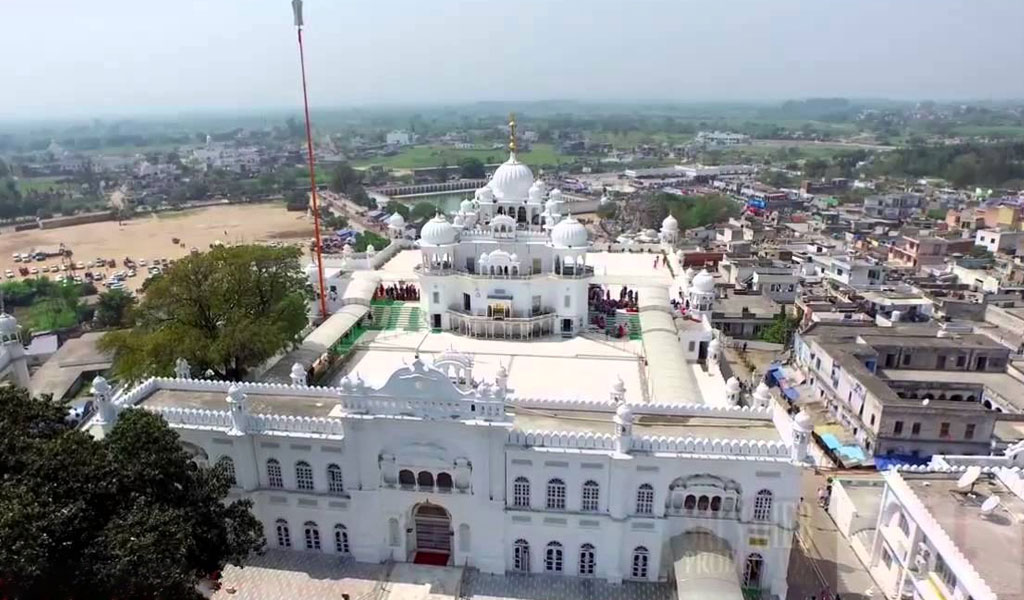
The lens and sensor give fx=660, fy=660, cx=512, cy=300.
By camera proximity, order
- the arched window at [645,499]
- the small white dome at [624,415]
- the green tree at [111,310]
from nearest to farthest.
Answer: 1. the small white dome at [624,415]
2. the arched window at [645,499]
3. the green tree at [111,310]

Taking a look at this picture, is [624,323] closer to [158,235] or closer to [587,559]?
[587,559]

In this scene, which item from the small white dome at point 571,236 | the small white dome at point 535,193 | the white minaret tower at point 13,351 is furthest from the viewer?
the small white dome at point 535,193

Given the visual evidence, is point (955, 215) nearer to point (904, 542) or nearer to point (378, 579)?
point (904, 542)

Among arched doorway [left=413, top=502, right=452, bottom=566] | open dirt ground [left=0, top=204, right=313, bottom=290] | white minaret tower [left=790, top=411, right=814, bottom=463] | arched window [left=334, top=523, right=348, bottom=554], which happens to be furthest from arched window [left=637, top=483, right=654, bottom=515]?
open dirt ground [left=0, top=204, right=313, bottom=290]

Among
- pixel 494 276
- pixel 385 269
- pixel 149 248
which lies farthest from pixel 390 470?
pixel 149 248

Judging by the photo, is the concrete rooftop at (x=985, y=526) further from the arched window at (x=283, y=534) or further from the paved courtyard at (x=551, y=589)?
the arched window at (x=283, y=534)

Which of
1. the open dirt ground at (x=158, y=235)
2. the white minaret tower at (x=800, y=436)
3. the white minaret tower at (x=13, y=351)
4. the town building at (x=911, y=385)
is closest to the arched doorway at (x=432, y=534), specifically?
the white minaret tower at (x=800, y=436)
